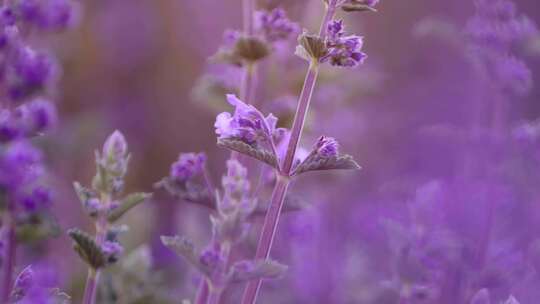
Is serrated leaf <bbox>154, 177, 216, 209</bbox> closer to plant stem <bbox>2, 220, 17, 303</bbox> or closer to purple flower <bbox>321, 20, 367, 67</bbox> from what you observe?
plant stem <bbox>2, 220, 17, 303</bbox>

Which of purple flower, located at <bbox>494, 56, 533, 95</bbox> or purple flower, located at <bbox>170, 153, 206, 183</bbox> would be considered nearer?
purple flower, located at <bbox>170, 153, 206, 183</bbox>

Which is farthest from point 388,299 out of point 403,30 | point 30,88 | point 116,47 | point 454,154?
point 403,30

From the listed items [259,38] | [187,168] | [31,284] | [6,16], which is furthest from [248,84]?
[31,284]

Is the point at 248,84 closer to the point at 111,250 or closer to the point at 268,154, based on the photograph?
the point at 268,154

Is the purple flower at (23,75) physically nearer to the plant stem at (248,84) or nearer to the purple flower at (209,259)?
the purple flower at (209,259)

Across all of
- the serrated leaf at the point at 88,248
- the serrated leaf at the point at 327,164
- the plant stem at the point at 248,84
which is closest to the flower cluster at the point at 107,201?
the serrated leaf at the point at 88,248

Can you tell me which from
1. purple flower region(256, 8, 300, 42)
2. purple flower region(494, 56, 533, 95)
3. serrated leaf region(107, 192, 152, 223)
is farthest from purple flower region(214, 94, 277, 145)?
purple flower region(494, 56, 533, 95)

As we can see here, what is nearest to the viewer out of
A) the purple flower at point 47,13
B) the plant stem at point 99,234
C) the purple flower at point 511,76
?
the plant stem at point 99,234

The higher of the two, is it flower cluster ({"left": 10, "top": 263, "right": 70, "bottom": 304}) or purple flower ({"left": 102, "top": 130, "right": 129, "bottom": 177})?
purple flower ({"left": 102, "top": 130, "right": 129, "bottom": 177})
